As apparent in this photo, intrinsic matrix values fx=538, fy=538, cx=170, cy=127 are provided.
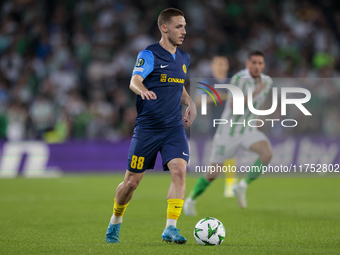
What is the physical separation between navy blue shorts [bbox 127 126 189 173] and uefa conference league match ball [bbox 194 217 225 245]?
71cm

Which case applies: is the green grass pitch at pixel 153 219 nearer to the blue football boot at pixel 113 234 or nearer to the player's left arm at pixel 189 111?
the blue football boot at pixel 113 234

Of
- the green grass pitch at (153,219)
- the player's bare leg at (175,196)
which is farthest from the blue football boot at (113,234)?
the player's bare leg at (175,196)

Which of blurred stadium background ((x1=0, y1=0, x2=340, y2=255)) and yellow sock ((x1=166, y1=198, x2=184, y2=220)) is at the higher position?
blurred stadium background ((x1=0, y1=0, x2=340, y2=255))

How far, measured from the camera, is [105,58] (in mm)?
19531

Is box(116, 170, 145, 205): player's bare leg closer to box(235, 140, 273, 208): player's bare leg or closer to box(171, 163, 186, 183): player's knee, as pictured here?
box(171, 163, 186, 183): player's knee

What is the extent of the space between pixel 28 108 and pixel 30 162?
6.97 ft

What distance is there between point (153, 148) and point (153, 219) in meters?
2.62

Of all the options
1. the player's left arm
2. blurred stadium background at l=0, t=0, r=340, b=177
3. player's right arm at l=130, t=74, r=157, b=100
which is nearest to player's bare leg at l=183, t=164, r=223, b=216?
the player's left arm

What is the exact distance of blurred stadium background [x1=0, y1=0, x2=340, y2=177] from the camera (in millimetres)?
17250

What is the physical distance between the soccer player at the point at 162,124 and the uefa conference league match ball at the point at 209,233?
27 cm

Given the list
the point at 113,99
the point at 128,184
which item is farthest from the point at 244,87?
the point at 113,99

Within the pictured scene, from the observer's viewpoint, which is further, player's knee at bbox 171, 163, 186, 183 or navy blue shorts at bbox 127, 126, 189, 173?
navy blue shorts at bbox 127, 126, 189, 173

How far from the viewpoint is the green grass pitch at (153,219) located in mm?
5293

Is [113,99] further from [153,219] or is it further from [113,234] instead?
[113,234]
